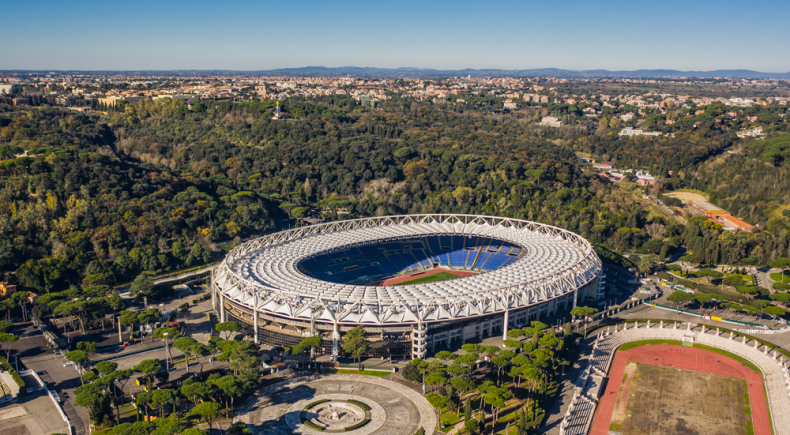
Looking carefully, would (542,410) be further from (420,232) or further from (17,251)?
(17,251)

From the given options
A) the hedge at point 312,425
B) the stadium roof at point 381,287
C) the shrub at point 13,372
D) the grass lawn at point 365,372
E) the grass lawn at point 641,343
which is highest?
the stadium roof at point 381,287

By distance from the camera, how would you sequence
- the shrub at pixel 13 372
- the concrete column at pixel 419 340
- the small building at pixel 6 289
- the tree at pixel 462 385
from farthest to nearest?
1. the small building at pixel 6 289
2. the concrete column at pixel 419 340
3. the shrub at pixel 13 372
4. the tree at pixel 462 385

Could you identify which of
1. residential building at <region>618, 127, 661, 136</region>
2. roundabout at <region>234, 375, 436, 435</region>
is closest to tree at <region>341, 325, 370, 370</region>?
roundabout at <region>234, 375, 436, 435</region>

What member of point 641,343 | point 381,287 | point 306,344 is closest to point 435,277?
point 381,287

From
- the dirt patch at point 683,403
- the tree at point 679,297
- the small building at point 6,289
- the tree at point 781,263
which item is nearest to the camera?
the dirt patch at point 683,403

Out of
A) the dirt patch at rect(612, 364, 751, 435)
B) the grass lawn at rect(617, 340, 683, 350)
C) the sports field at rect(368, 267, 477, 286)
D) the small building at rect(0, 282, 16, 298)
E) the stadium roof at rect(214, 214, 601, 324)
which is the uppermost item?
the stadium roof at rect(214, 214, 601, 324)

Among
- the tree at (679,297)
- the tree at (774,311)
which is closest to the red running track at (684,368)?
the tree at (679,297)

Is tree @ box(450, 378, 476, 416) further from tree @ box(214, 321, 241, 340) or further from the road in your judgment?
the road

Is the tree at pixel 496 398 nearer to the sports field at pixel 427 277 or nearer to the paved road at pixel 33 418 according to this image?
the sports field at pixel 427 277
